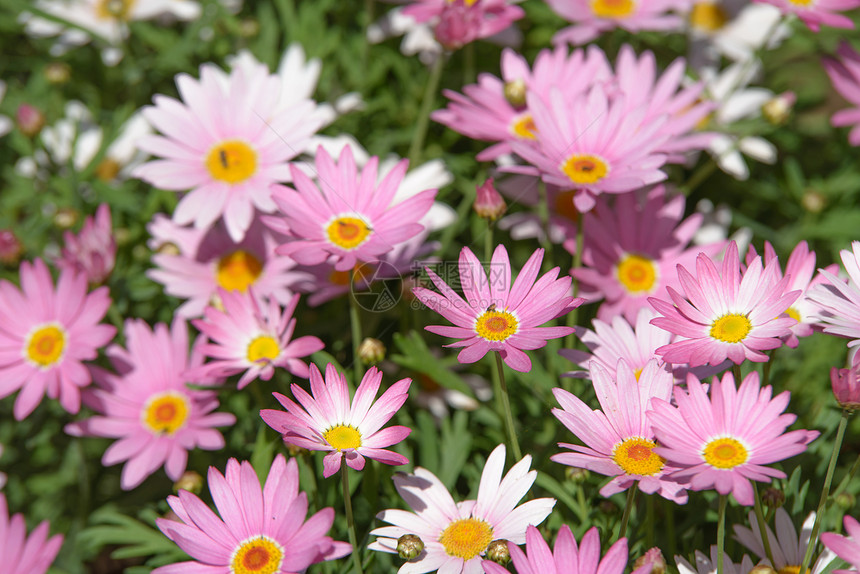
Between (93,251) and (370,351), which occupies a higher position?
(93,251)

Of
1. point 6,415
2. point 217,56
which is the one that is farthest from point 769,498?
point 217,56

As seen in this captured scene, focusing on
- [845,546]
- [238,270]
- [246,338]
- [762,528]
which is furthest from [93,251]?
[845,546]

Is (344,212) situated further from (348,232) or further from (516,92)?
(516,92)

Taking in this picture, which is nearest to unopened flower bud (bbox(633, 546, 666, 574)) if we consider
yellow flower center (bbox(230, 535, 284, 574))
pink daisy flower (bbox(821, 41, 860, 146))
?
yellow flower center (bbox(230, 535, 284, 574))

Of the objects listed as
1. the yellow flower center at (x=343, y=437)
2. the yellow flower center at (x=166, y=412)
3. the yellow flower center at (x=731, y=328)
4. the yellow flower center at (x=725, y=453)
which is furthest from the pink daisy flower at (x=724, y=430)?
the yellow flower center at (x=166, y=412)


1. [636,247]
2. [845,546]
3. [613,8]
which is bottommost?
[845,546]

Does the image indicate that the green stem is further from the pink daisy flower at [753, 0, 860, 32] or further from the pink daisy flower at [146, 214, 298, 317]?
the pink daisy flower at [753, 0, 860, 32]

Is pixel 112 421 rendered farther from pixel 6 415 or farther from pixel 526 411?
pixel 526 411
